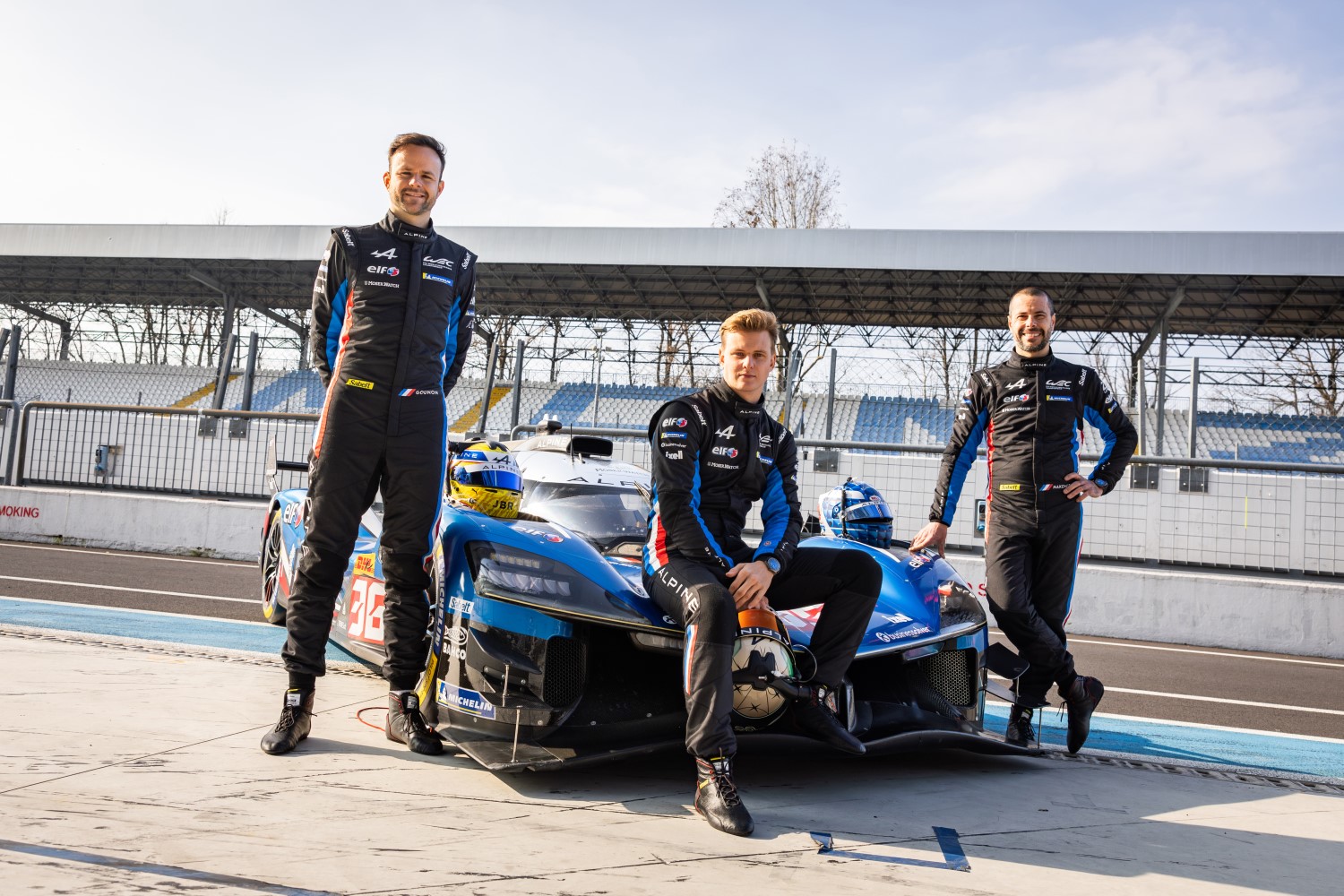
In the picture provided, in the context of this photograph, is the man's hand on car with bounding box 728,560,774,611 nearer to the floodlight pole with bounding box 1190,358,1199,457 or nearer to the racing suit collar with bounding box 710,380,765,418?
the racing suit collar with bounding box 710,380,765,418

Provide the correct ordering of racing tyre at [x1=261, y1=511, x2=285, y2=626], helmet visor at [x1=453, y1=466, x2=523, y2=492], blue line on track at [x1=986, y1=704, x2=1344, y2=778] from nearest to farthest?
helmet visor at [x1=453, y1=466, x2=523, y2=492] → blue line on track at [x1=986, y1=704, x2=1344, y2=778] → racing tyre at [x1=261, y1=511, x2=285, y2=626]

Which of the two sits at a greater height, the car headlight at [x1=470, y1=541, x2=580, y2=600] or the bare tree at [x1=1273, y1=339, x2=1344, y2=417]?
the bare tree at [x1=1273, y1=339, x2=1344, y2=417]

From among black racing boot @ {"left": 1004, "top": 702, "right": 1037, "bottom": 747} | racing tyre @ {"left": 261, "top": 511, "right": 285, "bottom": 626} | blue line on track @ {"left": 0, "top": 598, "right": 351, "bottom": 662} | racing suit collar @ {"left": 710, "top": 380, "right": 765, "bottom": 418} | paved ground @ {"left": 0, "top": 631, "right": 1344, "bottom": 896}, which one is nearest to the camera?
paved ground @ {"left": 0, "top": 631, "right": 1344, "bottom": 896}

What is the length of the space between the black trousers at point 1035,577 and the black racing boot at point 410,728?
6.97 feet

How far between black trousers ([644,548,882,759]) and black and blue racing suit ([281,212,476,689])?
846 millimetres

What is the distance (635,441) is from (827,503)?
6.13 m

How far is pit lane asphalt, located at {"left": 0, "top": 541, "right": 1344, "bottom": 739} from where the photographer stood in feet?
16.8

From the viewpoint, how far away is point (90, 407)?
428 inches

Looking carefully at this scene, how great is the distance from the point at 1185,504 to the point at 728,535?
7.17 m

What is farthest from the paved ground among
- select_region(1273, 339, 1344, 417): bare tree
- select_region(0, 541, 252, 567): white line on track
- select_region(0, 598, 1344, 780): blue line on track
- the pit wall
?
select_region(1273, 339, 1344, 417): bare tree

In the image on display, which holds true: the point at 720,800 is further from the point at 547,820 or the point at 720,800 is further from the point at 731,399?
the point at 731,399

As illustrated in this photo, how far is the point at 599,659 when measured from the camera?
10.5 feet

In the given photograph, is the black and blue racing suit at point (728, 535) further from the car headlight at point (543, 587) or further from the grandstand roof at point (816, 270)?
the grandstand roof at point (816, 270)

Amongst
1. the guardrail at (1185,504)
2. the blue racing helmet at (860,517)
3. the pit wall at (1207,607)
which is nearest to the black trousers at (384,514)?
the blue racing helmet at (860,517)
